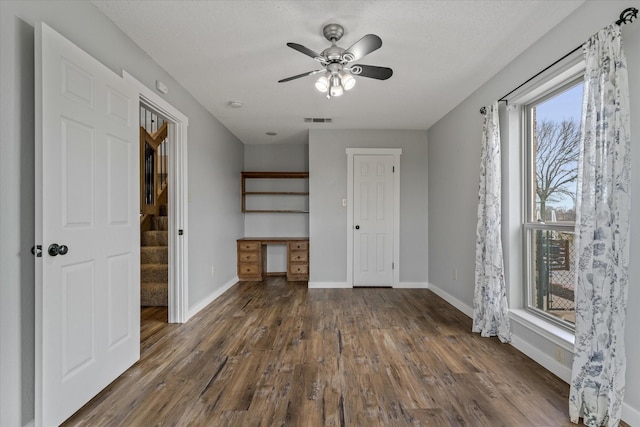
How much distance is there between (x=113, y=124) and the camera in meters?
2.05

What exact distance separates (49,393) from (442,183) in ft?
14.1

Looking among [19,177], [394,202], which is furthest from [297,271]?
[19,177]

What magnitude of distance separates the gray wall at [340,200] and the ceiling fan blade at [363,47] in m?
2.68

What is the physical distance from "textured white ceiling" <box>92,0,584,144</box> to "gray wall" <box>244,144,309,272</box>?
2.22 metres

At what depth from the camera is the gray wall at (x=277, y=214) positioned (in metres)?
5.91

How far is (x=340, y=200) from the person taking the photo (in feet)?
15.9

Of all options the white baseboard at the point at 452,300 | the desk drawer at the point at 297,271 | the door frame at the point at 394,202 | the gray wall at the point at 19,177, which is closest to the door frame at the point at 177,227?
the gray wall at the point at 19,177

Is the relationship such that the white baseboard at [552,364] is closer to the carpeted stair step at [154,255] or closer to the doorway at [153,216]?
the doorway at [153,216]

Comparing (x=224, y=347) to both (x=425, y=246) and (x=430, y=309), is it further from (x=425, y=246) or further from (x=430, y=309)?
(x=425, y=246)

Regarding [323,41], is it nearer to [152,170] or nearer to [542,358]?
[542,358]

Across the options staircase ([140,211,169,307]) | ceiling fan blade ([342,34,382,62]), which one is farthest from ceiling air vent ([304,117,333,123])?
staircase ([140,211,169,307])

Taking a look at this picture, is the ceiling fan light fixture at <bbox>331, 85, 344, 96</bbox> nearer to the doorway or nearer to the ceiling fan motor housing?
the ceiling fan motor housing

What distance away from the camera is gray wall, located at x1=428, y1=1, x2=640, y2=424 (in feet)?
5.41

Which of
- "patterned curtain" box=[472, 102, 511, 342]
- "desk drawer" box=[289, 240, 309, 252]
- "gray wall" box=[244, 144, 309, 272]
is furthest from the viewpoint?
"gray wall" box=[244, 144, 309, 272]
